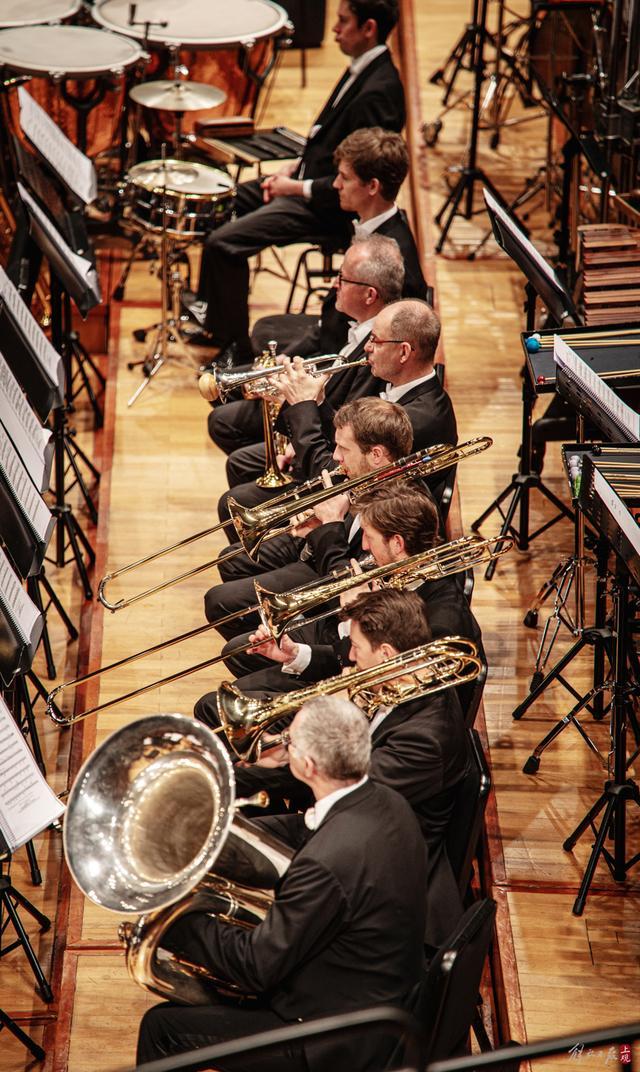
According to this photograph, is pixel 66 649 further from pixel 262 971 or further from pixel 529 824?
pixel 262 971

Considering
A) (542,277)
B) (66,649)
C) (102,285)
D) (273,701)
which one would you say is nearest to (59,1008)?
(273,701)

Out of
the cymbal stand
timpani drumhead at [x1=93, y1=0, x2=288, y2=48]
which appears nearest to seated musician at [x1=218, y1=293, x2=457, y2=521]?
the cymbal stand

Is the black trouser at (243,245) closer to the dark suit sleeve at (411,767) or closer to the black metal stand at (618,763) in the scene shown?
the black metal stand at (618,763)

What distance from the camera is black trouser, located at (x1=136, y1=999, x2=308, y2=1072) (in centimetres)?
288

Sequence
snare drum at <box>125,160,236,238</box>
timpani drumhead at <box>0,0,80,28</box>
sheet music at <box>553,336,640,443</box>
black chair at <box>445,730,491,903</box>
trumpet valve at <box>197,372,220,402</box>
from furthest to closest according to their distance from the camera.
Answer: timpani drumhead at <box>0,0,80,28</box> → snare drum at <box>125,160,236,238</box> → trumpet valve at <box>197,372,220,402</box> → sheet music at <box>553,336,640,443</box> → black chair at <box>445,730,491,903</box>

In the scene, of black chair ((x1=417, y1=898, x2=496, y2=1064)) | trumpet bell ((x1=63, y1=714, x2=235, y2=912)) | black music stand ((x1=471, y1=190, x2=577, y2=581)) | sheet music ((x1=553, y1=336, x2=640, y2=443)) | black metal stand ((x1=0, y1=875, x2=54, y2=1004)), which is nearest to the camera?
black chair ((x1=417, y1=898, x2=496, y2=1064))

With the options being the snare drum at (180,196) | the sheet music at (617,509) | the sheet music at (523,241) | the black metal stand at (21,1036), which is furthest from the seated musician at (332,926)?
the snare drum at (180,196)

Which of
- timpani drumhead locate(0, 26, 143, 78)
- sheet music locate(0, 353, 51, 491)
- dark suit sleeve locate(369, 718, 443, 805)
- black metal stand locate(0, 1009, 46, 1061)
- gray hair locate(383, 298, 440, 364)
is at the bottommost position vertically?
black metal stand locate(0, 1009, 46, 1061)

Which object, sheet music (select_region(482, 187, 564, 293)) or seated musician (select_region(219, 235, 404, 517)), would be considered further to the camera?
seated musician (select_region(219, 235, 404, 517))

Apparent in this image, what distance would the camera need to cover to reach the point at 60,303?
5.05 meters

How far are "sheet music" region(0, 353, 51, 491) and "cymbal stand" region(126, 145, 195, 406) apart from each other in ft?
7.18

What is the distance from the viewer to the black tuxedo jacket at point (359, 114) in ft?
19.8

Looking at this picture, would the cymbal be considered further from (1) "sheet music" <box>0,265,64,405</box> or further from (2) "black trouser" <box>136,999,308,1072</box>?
(2) "black trouser" <box>136,999,308,1072</box>

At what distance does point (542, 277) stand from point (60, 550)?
2322 mm
